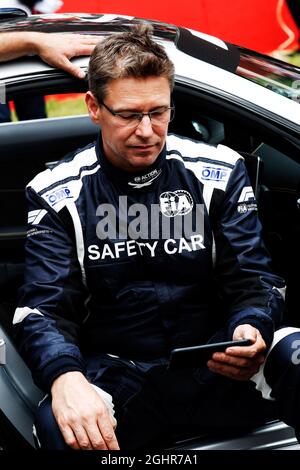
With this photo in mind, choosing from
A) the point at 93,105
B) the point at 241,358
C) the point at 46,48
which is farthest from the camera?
the point at 46,48

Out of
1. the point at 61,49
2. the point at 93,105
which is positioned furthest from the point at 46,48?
the point at 93,105

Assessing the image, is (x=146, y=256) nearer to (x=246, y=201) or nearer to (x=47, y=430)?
(x=246, y=201)

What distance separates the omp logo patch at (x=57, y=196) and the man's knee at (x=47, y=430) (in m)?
0.48

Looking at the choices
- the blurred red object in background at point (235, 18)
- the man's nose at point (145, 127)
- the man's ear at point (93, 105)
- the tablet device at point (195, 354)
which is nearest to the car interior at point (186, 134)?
the man's ear at point (93, 105)

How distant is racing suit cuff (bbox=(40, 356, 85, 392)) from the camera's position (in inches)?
78.2

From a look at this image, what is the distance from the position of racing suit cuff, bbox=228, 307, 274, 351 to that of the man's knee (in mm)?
468

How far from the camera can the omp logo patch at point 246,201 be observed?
7.37 feet

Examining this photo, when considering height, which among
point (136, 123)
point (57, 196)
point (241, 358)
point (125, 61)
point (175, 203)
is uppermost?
point (125, 61)

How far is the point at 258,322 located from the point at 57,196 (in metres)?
0.58

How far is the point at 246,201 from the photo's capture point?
226 cm

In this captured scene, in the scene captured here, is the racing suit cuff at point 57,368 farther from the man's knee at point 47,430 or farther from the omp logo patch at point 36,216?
the omp logo patch at point 36,216

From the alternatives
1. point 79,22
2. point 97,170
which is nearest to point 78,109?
point 79,22

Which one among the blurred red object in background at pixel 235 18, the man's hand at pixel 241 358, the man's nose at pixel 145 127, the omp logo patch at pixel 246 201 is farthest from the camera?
the blurred red object in background at pixel 235 18

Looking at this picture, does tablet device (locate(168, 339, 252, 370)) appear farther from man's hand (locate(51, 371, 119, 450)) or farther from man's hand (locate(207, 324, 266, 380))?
man's hand (locate(51, 371, 119, 450))
